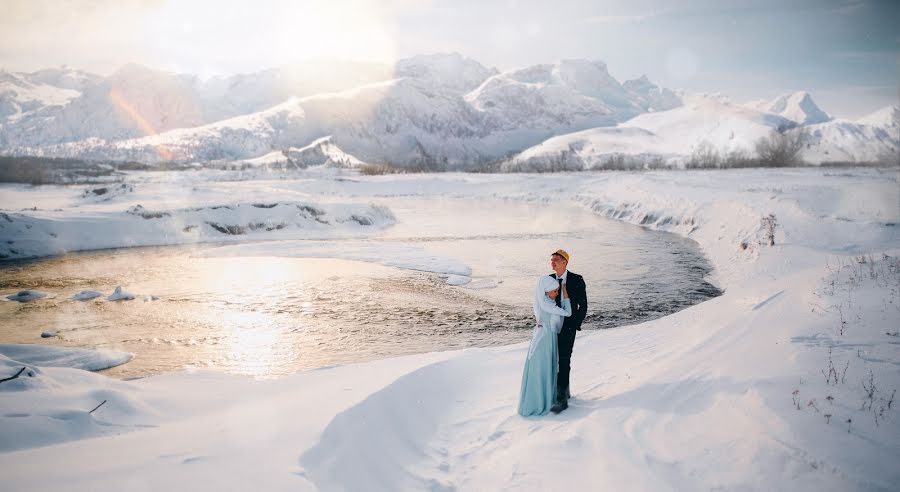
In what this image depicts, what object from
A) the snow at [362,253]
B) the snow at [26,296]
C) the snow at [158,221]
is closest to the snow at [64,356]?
the snow at [26,296]

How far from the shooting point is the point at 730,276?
1933 centimetres

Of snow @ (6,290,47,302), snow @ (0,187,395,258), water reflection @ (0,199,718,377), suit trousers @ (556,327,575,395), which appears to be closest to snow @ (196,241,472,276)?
water reflection @ (0,199,718,377)

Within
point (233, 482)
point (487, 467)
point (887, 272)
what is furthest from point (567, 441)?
point (887, 272)

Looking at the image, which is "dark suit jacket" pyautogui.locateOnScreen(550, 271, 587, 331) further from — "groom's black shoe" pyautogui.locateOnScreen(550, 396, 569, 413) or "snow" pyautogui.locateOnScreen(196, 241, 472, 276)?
"snow" pyautogui.locateOnScreen(196, 241, 472, 276)

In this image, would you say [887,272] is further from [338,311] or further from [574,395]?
[338,311]

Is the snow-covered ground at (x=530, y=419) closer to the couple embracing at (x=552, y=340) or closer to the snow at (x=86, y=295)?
the couple embracing at (x=552, y=340)

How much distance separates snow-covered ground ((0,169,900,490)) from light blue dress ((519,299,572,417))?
0.92ft

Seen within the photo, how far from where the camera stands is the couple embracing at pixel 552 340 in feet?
21.9

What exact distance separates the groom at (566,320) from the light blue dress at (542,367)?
0.08m

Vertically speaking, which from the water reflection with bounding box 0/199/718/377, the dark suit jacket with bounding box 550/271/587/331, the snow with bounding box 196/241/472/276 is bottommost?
the water reflection with bounding box 0/199/718/377

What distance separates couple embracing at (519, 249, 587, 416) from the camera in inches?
262

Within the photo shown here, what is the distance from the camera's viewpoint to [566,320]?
6.80 meters

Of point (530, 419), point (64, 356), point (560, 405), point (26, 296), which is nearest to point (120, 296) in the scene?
point (26, 296)

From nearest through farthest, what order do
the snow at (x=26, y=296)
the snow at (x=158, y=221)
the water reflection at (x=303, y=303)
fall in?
the water reflection at (x=303, y=303) < the snow at (x=26, y=296) < the snow at (x=158, y=221)
